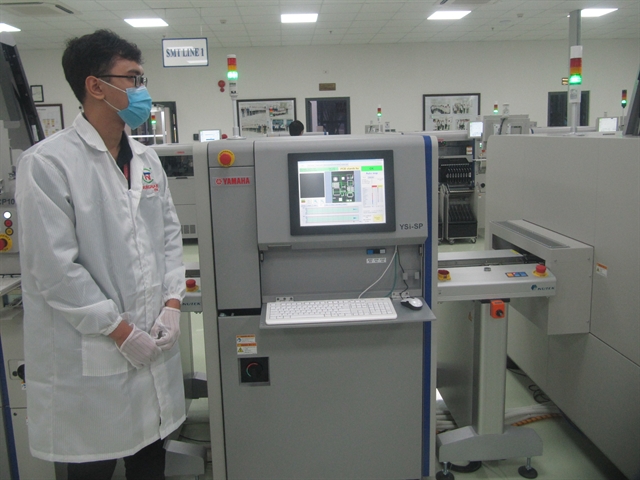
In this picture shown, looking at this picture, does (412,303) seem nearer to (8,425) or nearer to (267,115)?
(8,425)

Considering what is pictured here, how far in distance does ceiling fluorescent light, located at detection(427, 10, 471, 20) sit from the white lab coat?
7594mm

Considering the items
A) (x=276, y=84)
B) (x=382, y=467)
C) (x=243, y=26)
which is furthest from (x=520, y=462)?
(x=276, y=84)

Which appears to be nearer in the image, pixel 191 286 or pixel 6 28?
pixel 191 286

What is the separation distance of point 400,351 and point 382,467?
17.8 inches

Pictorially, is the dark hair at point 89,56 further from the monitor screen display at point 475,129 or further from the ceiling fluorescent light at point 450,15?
the ceiling fluorescent light at point 450,15

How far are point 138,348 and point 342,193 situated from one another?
80cm

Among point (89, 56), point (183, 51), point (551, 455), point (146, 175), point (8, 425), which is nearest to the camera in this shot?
point (89, 56)

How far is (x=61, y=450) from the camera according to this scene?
141 cm

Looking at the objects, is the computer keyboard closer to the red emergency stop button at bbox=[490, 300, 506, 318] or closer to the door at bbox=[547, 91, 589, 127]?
the red emergency stop button at bbox=[490, 300, 506, 318]

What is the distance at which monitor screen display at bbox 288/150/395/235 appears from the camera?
1.70 metres

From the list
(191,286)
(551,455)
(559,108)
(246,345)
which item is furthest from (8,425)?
(559,108)

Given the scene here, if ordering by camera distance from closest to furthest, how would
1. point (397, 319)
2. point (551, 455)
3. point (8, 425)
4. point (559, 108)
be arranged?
1. point (397, 319)
2. point (8, 425)
3. point (551, 455)
4. point (559, 108)

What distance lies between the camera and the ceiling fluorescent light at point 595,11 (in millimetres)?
8016

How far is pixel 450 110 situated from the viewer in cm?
1037
